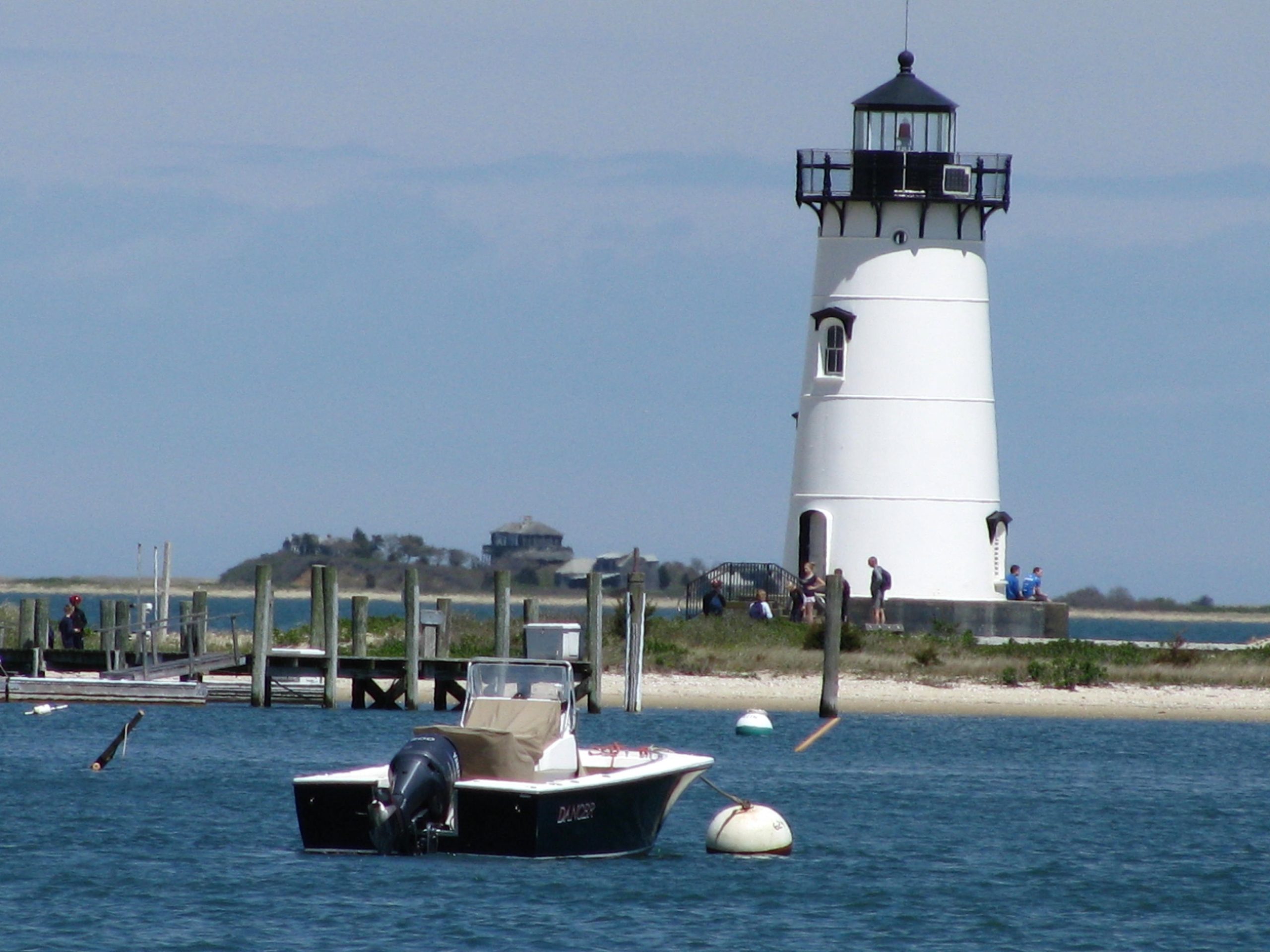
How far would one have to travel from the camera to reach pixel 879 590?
147 feet

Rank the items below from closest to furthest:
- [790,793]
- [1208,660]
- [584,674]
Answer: [790,793]
[584,674]
[1208,660]

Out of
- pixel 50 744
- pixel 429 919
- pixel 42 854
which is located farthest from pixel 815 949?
pixel 50 744

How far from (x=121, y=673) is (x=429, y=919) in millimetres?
18836

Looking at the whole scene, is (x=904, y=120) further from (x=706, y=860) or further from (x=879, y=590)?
(x=706, y=860)

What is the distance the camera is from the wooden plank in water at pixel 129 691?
37938 millimetres

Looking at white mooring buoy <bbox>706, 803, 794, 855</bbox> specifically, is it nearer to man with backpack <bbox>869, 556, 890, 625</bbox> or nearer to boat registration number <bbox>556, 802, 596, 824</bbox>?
boat registration number <bbox>556, 802, 596, 824</bbox>

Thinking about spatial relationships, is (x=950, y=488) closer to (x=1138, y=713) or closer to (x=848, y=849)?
(x=1138, y=713)

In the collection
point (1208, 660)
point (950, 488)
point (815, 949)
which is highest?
point (950, 488)

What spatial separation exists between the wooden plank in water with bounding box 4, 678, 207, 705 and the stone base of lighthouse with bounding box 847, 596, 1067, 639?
1295cm

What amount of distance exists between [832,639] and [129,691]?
1087 cm

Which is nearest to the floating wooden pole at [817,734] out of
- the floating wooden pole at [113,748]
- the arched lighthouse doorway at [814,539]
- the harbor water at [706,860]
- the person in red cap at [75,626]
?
the harbor water at [706,860]

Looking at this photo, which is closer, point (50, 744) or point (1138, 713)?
point (50, 744)

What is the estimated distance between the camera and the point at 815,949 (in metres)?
20.8

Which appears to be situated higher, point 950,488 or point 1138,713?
point 950,488
